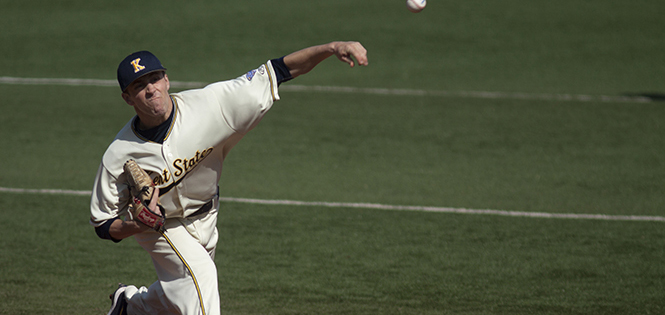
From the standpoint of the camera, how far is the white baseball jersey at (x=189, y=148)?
12.0 ft

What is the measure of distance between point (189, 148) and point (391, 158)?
4.75 metres

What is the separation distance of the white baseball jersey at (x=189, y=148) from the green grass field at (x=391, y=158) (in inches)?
50.6

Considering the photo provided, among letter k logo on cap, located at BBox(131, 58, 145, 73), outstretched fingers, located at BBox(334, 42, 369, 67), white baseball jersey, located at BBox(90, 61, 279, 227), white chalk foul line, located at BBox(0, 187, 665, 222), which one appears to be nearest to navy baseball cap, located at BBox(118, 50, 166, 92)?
letter k logo on cap, located at BBox(131, 58, 145, 73)

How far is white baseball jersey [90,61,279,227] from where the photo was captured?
3668 mm

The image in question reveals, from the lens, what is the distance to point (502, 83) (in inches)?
466

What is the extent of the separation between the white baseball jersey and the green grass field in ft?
4.22

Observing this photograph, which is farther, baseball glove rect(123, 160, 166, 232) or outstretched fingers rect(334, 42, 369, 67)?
outstretched fingers rect(334, 42, 369, 67)

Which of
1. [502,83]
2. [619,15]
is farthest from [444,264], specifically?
[619,15]

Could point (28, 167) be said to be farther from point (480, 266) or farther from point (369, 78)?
point (369, 78)

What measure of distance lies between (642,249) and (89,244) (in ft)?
15.2

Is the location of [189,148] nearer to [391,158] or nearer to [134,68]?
[134,68]

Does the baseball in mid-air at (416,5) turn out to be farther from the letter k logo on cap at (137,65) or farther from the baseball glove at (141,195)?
the baseball glove at (141,195)

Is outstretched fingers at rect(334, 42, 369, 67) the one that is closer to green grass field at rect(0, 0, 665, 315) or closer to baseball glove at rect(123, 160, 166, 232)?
baseball glove at rect(123, 160, 166, 232)

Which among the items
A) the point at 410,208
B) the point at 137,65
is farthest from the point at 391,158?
the point at 137,65
